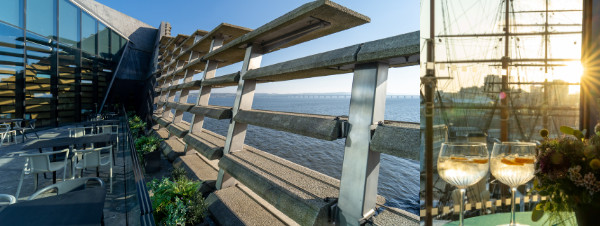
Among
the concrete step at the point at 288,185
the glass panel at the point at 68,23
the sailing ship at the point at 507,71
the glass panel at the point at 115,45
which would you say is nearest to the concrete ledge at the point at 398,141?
the concrete step at the point at 288,185

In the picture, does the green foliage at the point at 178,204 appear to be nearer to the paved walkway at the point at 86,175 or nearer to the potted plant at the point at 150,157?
the paved walkway at the point at 86,175

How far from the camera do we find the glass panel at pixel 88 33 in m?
15.8

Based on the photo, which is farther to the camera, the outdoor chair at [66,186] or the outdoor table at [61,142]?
the outdoor table at [61,142]

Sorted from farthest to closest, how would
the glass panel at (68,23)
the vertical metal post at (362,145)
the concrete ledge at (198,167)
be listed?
the glass panel at (68,23) < the concrete ledge at (198,167) < the vertical metal post at (362,145)

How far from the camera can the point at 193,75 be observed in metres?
6.91

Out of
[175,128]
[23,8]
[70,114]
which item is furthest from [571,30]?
[70,114]

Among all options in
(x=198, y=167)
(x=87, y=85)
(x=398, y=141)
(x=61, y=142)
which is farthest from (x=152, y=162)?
(x=87, y=85)

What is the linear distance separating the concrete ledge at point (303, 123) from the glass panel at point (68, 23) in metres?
16.8

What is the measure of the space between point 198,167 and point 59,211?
2.02 m

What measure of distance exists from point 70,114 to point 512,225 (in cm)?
1913

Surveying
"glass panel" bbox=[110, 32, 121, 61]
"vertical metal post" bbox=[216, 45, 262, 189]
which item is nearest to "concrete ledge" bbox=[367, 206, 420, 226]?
"vertical metal post" bbox=[216, 45, 262, 189]

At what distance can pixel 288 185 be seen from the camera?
2270 millimetres

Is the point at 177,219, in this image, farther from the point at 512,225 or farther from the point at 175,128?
the point at 175,128

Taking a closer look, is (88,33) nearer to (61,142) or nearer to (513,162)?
Result: (61,142)
